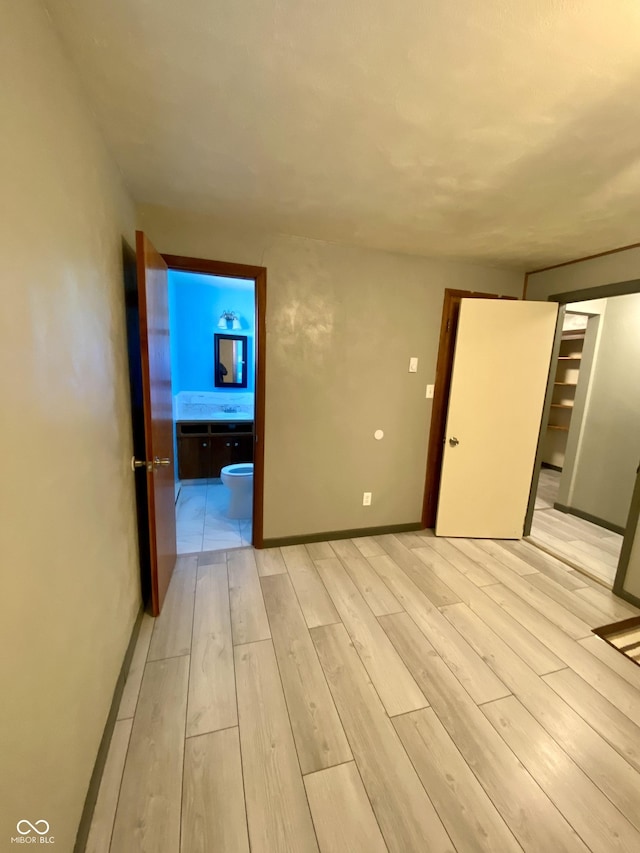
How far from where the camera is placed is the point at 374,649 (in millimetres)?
1791

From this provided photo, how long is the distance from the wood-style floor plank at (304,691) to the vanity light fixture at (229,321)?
337 centimetres

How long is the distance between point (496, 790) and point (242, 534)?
215 centimetres

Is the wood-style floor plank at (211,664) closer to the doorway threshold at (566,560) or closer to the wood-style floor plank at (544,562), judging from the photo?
the wood-style floor plank at (544,562)

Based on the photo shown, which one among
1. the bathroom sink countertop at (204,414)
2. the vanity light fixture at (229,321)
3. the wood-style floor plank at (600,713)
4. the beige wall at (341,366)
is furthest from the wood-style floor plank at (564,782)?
the vanity light fixture at (229,321)

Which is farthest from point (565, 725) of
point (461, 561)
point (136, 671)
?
point (136, 671)

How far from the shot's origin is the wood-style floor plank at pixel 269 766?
1.07m

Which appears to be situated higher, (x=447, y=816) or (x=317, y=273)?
(x=317, y=273)

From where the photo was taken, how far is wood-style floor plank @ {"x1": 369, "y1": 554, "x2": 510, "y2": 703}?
1605 millimetres

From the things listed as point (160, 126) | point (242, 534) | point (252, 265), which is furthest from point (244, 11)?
point (242, 534)

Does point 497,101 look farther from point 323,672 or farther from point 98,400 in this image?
point 323,672

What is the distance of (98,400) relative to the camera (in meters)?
1.28

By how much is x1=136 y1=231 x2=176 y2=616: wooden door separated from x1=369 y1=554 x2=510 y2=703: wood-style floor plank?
4.71 ft

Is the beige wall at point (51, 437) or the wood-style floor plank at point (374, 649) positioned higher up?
the beige wall at point (51, 437)

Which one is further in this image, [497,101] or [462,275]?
[462,275]
